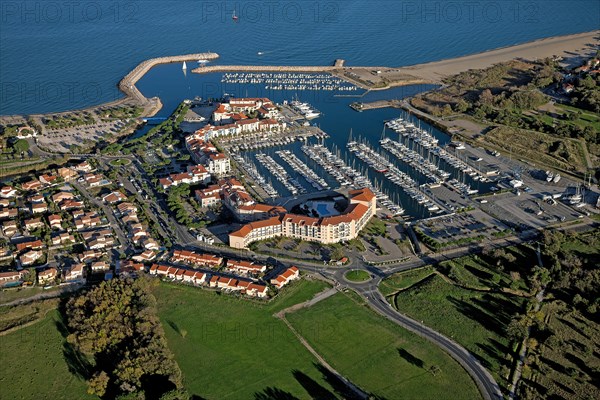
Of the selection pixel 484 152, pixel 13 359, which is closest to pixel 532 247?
pixel 484 152

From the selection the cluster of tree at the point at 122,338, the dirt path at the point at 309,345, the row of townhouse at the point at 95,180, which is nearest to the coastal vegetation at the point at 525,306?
the dirt path at the point at 309,345

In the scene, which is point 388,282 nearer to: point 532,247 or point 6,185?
point 532,247

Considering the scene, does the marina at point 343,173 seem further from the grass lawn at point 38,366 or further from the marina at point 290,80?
the grass lawn at point 38,366

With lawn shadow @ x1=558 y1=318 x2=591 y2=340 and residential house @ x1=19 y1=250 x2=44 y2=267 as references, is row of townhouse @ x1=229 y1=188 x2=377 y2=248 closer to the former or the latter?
residential house @ x1=19 y1=250 x2=44 y2=267

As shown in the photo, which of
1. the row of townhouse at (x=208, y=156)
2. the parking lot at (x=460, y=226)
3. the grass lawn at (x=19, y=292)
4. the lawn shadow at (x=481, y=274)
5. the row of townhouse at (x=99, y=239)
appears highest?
the row of townhouse at (x=208, y=156)

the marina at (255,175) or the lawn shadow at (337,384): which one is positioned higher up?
the marina at (255,175)

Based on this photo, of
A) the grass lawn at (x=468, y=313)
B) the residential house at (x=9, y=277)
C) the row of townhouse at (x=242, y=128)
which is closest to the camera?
the grass lawn at (x=468, y=313)

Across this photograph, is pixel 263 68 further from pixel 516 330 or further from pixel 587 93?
pixel 516 330
